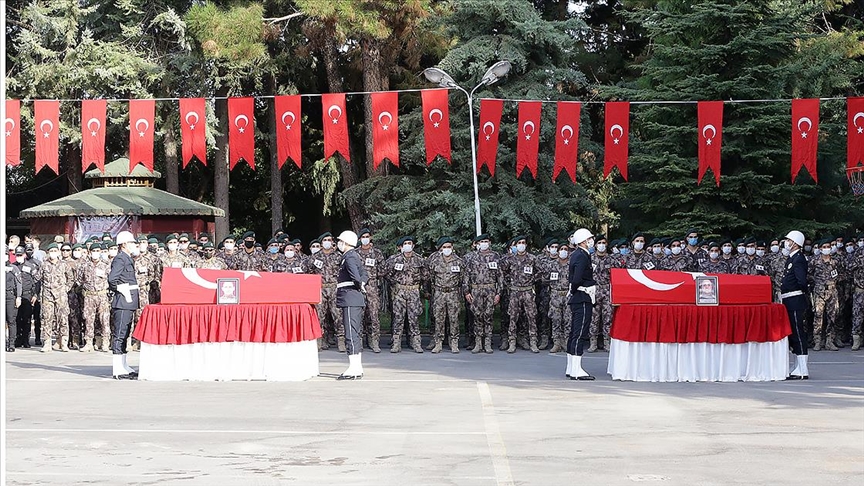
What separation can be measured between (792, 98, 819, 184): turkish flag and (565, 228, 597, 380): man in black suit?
8508 millimetres

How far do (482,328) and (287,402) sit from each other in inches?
277

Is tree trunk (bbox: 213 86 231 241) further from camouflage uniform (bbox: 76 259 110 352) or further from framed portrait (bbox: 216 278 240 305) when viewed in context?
framed portrait (bbox: 216 278 240 305)

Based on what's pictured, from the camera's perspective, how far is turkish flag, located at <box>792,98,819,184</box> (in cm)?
2125

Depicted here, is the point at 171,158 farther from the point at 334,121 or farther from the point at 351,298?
the point at 351,298

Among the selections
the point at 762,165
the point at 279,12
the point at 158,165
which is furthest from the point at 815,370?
the point at 158,165

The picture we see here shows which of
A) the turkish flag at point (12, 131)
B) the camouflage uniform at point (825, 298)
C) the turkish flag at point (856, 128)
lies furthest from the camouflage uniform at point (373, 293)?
the turkish flag at point (856, 128)

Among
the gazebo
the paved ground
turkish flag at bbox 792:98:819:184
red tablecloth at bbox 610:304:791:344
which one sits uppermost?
turkish flag at bbox 792:98:819:184

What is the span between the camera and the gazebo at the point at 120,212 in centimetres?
2761

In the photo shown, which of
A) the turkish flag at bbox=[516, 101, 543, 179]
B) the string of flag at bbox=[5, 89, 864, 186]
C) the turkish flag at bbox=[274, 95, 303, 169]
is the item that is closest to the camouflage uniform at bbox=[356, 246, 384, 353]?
the string of flag at bbox=[5, 89, 864, 186]

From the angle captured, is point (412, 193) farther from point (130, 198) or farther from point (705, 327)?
point (705, 327)

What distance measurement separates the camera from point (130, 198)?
2831cm

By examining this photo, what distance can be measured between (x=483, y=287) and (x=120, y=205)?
1275 cm

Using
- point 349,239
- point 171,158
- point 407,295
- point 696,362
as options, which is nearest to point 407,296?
point 407,295

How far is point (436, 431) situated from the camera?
10133 millimetres
